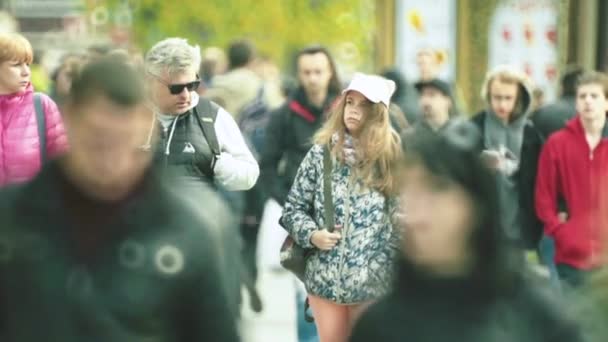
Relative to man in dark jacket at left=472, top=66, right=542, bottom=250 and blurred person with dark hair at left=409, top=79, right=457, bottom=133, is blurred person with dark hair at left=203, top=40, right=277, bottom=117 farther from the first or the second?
man in dark jacket at left=472, top=66, right=542, bottom=250

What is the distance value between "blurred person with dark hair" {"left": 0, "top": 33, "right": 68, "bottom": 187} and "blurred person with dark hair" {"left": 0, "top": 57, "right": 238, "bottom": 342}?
11.8ft

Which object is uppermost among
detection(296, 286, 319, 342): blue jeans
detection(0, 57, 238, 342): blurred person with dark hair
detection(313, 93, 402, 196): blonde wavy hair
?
detection(0, 57, 238, 342): blurred person with dark hair

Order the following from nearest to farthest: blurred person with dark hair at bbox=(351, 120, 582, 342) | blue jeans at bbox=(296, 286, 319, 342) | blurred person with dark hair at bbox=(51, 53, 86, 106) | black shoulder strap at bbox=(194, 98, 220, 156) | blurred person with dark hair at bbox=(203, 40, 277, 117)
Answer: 1. blurred person with dark hair at bbox=(351, 120, 582, 342)
2. black shoulder strap at bbox=(194, 98, 220, 156)
3. blue jeans at bbox=(296, 286, 319, 342)
4. blurred person with dark hair at bbox=(51, 53, 86, 106)
5. blurred person with dark hair at bbox=(203, 40, 277, 117)

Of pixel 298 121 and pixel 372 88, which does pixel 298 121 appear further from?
pixel 372 88

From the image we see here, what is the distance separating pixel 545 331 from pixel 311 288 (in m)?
3.69

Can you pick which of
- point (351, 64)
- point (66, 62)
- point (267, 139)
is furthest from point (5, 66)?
point (351, 64)

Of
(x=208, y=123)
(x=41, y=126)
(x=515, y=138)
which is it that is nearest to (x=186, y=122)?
(x=208, y=123)

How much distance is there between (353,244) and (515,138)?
341 centimetres

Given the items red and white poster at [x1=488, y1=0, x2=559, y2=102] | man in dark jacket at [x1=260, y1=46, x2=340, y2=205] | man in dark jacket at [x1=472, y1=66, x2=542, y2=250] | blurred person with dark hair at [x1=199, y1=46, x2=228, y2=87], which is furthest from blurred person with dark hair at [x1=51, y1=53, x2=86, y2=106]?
red and white poster at [x1=488, y1=0, x2=559, y2=102]

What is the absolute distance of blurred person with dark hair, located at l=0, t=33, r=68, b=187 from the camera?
24.4ft

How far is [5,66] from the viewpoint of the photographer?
7594 millimetres

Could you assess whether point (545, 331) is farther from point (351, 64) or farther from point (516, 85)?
point (351, 64)

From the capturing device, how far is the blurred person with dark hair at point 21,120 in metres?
7.43

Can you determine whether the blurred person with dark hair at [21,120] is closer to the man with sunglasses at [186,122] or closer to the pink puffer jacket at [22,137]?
the pink puffer jacket at [22,137]
